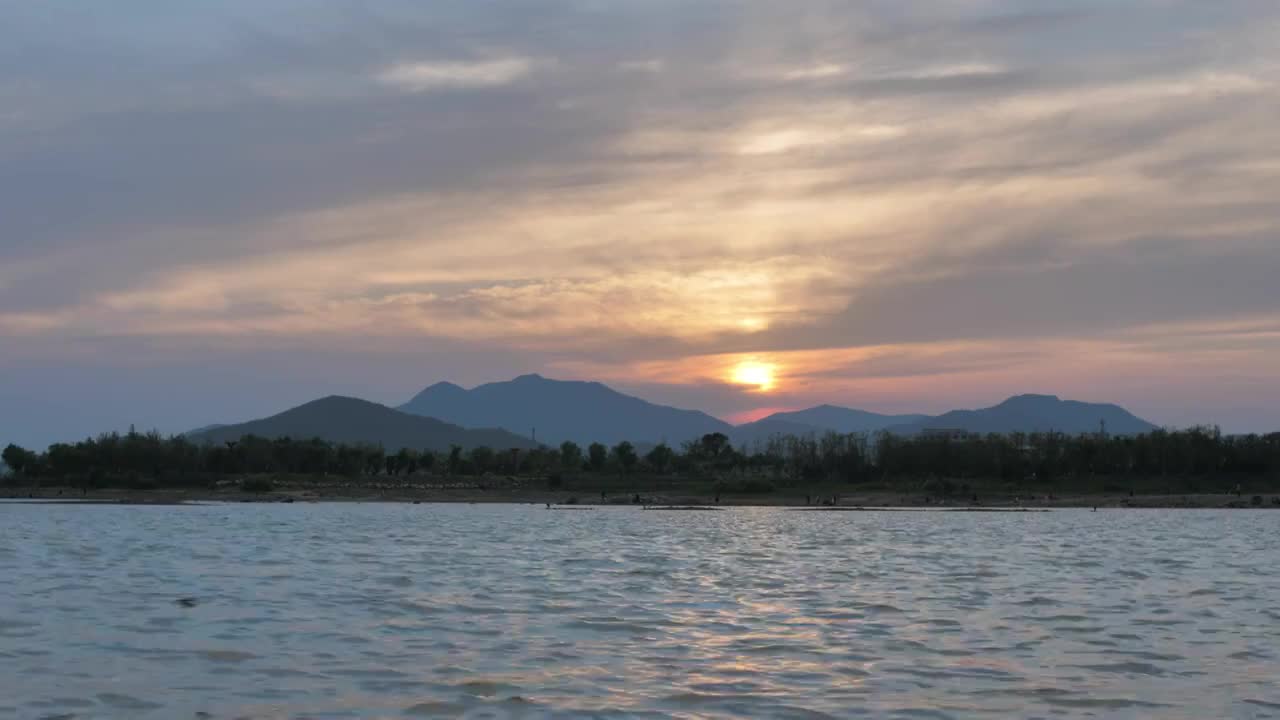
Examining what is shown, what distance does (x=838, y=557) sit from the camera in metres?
53.8

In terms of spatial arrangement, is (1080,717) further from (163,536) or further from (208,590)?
(163,536)

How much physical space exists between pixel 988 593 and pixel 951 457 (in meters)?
166

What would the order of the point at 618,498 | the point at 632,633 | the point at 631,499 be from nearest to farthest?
1. the point at 632,633
2. the point at 631,499
3. the point at 618,498

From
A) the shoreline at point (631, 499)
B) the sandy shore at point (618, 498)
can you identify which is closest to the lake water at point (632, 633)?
the shoreline at point (631, 499)

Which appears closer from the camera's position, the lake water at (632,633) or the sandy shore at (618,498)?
the lake water at (632,633)

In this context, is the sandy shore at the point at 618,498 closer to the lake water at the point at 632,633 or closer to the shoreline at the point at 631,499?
the shoreline at the point at 631,499

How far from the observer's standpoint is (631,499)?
15875cm

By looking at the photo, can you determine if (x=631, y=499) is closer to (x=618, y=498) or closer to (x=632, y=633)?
(x=618, y=498)

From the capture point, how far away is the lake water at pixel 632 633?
19.2 m

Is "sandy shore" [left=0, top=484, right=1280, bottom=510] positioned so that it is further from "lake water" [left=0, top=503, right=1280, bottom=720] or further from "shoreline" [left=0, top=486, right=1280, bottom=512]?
"lake water" [left=0, top=503, right=1280, bottom=720]

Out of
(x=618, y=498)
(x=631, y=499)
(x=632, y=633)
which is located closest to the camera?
(x=632, y=633)

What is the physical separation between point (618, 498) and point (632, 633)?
13449 centimetres

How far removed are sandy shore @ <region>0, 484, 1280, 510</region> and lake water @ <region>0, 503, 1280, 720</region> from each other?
94339mm

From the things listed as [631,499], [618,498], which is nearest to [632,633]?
[631,499]
